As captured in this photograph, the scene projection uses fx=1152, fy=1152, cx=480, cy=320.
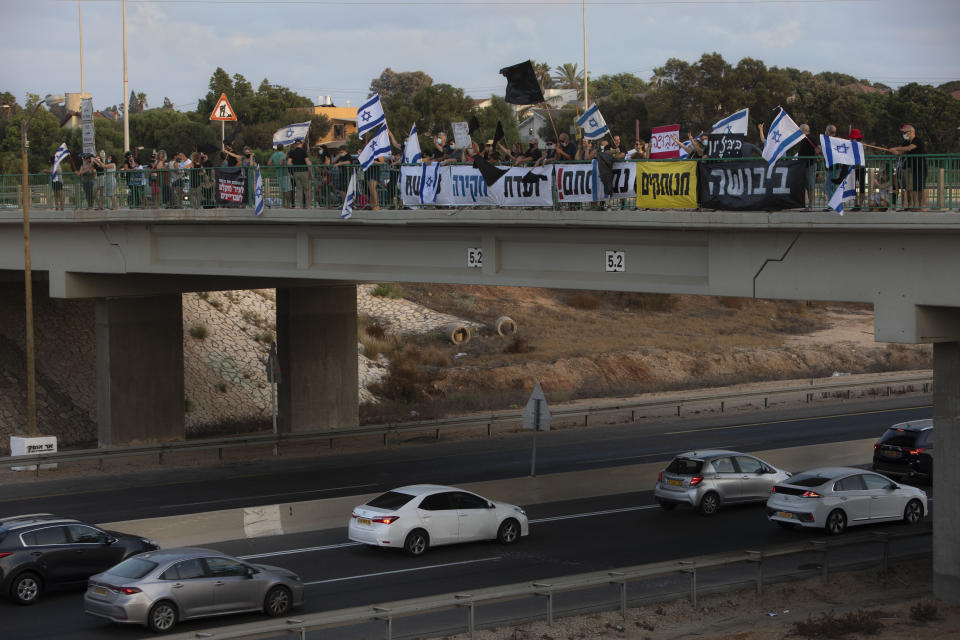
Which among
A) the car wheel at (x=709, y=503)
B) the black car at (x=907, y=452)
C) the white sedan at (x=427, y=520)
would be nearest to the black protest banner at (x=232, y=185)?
the white sedan at (x=427, y=520)

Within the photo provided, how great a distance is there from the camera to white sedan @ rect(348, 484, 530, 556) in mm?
20578

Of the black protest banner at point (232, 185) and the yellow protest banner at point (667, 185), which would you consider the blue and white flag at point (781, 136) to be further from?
the black protest banner at point (232, 185)

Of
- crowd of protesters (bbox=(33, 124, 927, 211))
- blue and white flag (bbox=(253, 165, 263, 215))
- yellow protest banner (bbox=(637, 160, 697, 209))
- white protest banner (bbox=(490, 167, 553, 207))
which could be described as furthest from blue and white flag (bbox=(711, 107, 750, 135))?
blue and white flag (bbox=(253, 165, 263, 215))

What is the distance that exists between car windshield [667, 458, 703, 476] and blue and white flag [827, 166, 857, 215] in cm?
902

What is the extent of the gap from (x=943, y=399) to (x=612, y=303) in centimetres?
5204

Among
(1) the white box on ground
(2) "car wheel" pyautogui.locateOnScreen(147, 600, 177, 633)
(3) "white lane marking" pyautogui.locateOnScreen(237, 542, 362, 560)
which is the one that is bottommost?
(3) "white lane marking" pyautogui.locateOnScreen(237, 542, 362, 560)

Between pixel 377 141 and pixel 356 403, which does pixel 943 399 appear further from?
pixel 356 403

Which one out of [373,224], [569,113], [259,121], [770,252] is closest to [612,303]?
[569,113]

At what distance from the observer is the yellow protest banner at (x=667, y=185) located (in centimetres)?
1884

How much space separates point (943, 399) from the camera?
17.2m

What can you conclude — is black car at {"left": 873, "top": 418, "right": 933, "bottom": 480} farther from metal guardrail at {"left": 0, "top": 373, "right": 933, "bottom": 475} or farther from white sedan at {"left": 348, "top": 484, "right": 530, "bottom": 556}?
metal guardrail at {"left": 0, "top": 373, "right": 933, "bottom": 475}

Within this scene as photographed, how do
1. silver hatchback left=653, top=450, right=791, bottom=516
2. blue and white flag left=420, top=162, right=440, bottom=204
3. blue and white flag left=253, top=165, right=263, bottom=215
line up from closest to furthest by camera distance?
1. blue and white flag left=420, top=162, right=440, bottom=204
2. silver hatchback left=653, top=450, right=791, bottom=516
3. blue and white flag left=253, top=165, right=263, bottom=215

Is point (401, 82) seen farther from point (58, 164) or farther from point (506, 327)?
point (58, 164)

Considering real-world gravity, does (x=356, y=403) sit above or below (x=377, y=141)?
below
